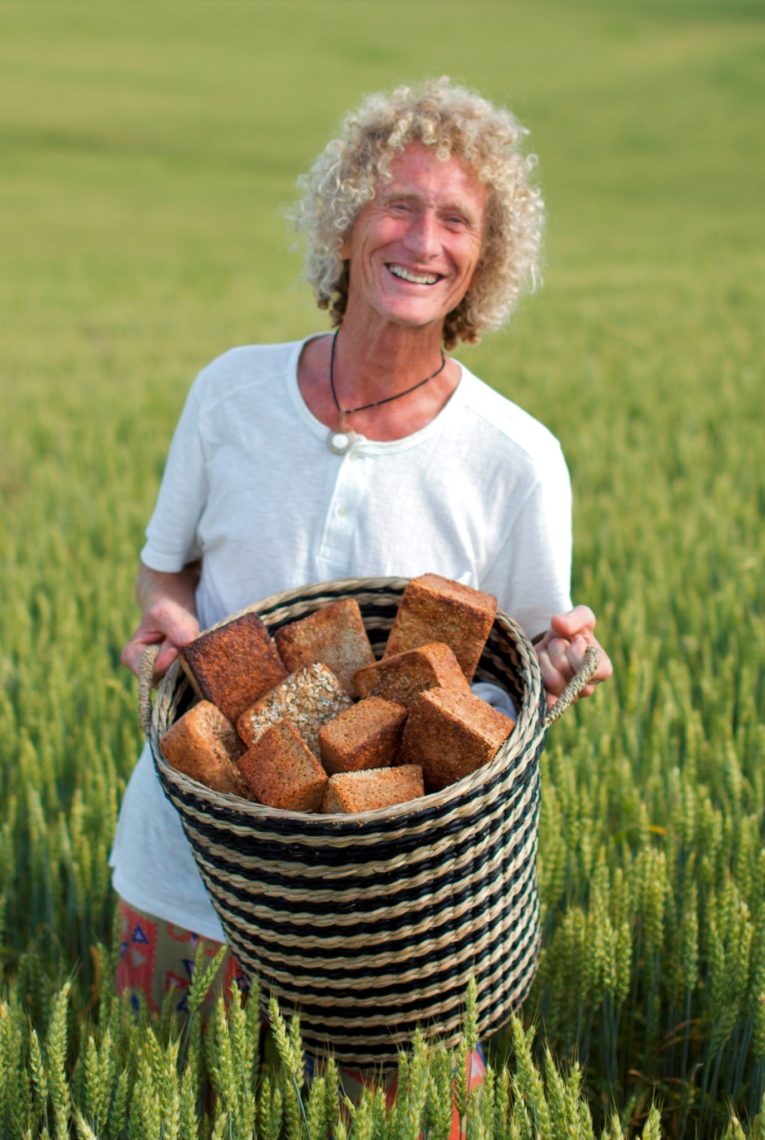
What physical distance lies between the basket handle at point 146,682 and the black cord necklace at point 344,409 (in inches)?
17.1

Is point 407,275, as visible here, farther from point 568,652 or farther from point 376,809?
point 376,809

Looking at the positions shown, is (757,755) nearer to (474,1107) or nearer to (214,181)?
(474,1107)

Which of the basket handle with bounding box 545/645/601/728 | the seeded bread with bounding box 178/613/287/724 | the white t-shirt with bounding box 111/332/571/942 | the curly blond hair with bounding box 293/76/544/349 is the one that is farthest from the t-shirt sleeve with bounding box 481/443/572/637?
the seeded bread with bounding box 178/613/287/724

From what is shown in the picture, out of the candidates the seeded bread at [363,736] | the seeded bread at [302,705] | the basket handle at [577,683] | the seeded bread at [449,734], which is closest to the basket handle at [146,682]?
the seeded bread at [302,705]

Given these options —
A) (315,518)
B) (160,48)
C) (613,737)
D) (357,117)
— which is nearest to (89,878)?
(315,518)

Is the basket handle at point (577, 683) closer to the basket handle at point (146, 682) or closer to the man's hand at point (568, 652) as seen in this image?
the man's hand at point (568, 652)

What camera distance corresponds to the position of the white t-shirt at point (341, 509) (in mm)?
1896

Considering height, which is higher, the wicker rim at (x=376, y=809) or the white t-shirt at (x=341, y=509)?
the white t-shirt at (x=341, y=509)

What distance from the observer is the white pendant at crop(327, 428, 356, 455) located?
1.90 metres

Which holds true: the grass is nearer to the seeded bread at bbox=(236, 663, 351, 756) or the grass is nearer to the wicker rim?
the wicker rim

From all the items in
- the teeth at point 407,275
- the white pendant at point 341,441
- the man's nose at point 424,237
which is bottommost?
the white pendant at point 341,441

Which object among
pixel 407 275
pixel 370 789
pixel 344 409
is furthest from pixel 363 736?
pixel 407 275

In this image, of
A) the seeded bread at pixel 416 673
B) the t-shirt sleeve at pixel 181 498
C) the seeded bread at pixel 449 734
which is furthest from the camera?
the t-shirt sleeve at pixel 181 498

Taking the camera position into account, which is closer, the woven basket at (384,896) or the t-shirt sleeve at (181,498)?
the woven basket at (384,896)
